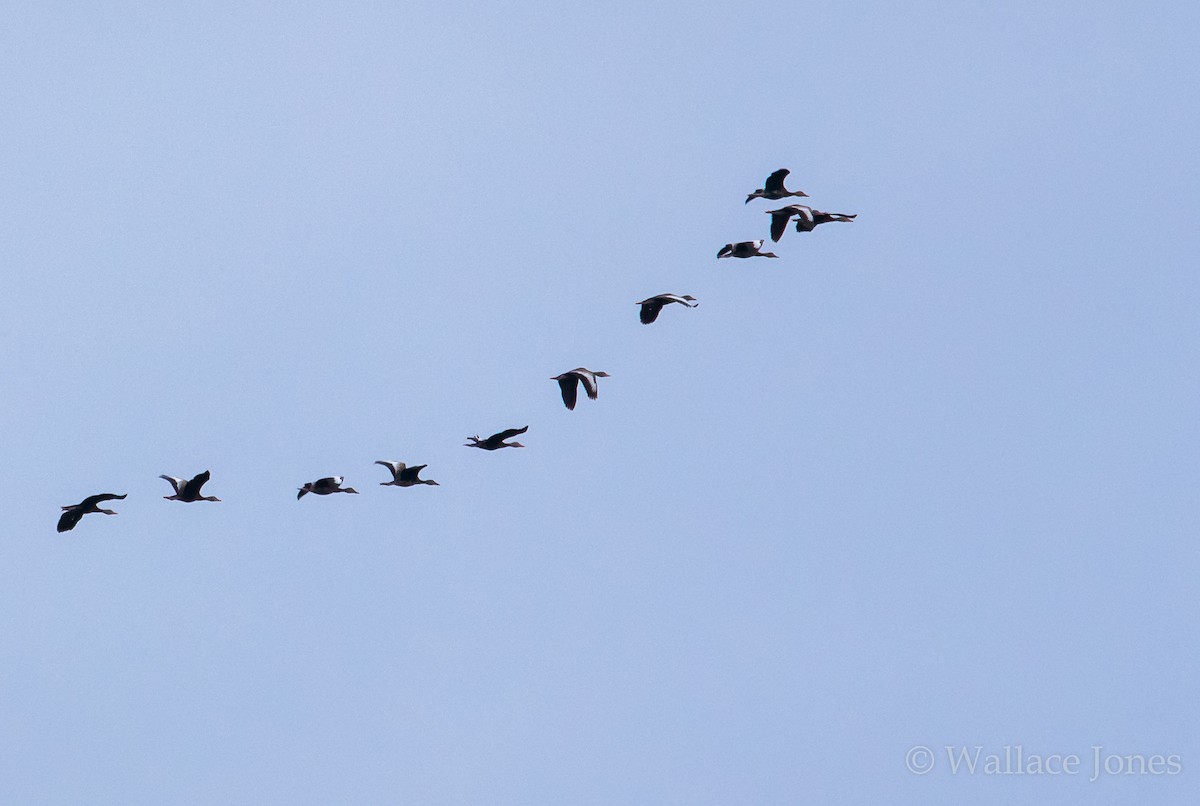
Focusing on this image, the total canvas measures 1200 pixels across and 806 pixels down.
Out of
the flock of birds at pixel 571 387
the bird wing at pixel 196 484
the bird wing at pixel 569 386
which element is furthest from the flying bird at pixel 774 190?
the bird wing at pixel 196 484

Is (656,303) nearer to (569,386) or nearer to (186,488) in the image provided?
(569,386)

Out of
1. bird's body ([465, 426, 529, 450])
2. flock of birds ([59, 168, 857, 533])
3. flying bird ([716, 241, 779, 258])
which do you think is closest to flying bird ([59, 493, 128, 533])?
flock of birds ([59, 168, 857, 533])

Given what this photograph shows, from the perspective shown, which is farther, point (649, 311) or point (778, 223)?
point (778, 223)

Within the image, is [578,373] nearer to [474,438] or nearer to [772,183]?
[474,438]

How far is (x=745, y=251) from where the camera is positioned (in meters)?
57.7

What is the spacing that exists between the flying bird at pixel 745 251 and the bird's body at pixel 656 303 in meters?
4.84

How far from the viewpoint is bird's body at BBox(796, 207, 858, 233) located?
57594 millimetres

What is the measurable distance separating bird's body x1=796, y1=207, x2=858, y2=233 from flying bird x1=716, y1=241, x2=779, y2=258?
1.13 m

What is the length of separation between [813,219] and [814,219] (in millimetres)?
74

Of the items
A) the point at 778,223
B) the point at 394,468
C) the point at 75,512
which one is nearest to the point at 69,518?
the point at 75,512

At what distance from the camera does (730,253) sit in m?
57.8

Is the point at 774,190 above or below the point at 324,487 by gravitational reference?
above

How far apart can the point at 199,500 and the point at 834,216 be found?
2183 cm

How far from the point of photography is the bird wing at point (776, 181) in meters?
57.3
